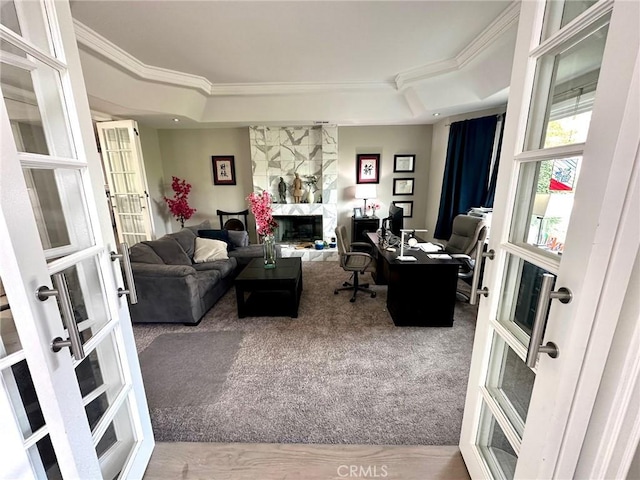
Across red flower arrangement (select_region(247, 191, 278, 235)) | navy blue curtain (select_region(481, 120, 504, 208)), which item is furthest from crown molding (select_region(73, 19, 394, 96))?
red flower arrangement (select_region(247, 191, 278, 235))

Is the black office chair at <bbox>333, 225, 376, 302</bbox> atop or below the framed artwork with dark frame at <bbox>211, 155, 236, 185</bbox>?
below

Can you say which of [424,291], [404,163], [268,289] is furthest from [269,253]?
[404,163]

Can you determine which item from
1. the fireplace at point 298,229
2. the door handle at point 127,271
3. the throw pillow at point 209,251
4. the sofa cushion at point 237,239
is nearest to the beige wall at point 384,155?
the fireplace at point 298,229

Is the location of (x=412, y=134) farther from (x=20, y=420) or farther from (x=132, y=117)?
(x=20, y=420)

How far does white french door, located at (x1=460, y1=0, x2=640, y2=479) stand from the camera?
0.59m

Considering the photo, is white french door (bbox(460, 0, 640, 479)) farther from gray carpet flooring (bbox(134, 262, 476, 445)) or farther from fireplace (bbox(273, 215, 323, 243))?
fireplace (bbox(273, 215, 323, 243))

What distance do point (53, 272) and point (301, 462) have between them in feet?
4.60

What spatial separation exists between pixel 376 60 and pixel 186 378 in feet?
12.0

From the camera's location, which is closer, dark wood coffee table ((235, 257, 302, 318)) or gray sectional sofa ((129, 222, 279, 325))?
gray sectional sofa ((129, 222, 279, 325))

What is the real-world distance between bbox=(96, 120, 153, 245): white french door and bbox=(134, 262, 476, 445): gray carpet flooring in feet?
7.40

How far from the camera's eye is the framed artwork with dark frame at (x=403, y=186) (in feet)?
17.0

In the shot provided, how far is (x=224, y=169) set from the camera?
5199 millimetres

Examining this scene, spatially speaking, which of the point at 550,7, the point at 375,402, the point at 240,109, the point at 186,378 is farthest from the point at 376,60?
the point at 186,378

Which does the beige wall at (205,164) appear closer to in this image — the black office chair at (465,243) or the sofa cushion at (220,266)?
the sofa cushion at (220,266)
